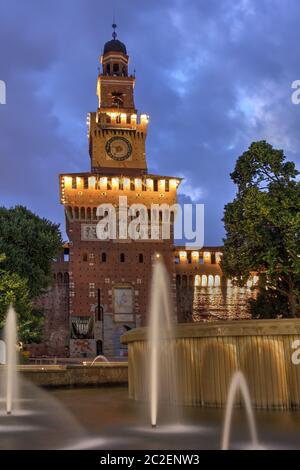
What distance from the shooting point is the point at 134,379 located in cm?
1327

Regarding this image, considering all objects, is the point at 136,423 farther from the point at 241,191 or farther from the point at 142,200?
the point at 142,200

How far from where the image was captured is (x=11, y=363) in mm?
13734

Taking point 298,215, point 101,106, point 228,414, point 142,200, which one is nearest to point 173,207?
point 142,200

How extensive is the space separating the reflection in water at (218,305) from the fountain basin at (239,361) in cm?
3267

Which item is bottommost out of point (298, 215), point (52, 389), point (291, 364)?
point (52, 389)

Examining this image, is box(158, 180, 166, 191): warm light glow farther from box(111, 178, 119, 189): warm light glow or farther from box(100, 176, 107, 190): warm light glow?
box(100, 176, 107, 190): warm light glow

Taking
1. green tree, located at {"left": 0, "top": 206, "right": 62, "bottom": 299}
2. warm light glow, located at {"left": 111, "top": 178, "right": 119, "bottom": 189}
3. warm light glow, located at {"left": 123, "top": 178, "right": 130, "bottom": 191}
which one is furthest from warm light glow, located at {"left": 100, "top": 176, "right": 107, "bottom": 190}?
green tree, located at {"left": 0, "top": 206, "right": 62, "bottom": 299}

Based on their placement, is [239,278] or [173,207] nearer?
[239,278]

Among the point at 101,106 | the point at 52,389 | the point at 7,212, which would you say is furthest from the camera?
the point at 101,106

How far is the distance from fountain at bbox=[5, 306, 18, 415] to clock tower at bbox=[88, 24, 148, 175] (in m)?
28.4

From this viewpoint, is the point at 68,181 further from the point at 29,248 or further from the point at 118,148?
the point at 29,248

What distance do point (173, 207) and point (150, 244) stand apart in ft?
13.0

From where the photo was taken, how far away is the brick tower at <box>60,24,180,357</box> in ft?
136

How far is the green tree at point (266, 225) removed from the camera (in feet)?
63.2
